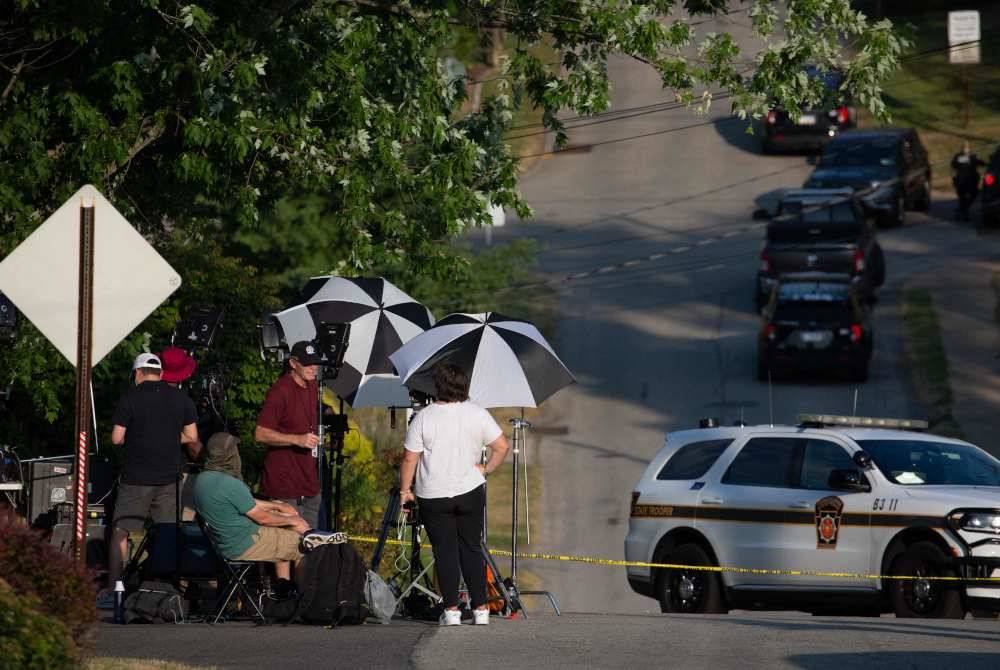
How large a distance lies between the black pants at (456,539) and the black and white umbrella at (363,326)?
15.2 ft

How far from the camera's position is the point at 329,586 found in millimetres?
11031

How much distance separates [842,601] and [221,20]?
7.74m

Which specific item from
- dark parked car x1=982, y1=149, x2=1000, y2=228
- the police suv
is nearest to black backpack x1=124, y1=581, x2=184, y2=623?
the police suv

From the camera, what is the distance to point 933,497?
12930 millimetres

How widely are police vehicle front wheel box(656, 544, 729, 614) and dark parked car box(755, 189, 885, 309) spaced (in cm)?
1653

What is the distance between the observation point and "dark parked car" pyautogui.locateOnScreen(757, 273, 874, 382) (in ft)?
93.3

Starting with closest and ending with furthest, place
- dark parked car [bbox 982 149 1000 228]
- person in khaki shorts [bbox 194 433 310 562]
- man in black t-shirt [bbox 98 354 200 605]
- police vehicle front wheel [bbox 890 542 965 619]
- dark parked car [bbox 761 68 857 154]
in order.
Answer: person in khaki shorts [bbox 194 433 310 562] → man in black t-shirt [bbox 98 354 200 605] → police vehicle front wheel [bbox 890 542 965 619] → dark parked car [bbox 982 149 1000 228] → dark parked car [bbox 761 68 857 154]

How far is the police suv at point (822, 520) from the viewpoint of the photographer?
12.8 metres

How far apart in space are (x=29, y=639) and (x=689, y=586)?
843 centimetres

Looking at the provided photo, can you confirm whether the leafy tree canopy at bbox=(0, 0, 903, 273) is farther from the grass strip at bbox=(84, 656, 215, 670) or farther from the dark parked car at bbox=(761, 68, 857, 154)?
the dark parked car at bbox=(761, 68, 857, 154)

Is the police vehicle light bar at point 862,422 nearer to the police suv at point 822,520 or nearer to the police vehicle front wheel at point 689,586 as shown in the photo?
the police suv at point 822,520

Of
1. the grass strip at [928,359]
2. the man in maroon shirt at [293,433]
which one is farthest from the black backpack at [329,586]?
the grass strip at [928,359]

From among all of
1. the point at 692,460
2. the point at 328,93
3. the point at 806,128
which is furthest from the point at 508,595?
the point at 806,128

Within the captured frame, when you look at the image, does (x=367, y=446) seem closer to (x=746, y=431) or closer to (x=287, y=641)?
(x=746, y=431)
